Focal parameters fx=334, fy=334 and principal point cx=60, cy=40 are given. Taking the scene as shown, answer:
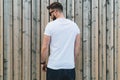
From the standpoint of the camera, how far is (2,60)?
5.14 meters

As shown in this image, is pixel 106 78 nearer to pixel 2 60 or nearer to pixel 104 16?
pixel 104 16

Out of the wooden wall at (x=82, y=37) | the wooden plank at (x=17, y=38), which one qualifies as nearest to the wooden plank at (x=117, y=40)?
the wooden wall at (x=82, y=37)

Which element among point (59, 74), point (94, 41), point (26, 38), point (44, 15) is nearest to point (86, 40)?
point (94, 41)

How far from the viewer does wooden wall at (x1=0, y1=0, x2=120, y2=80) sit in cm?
517

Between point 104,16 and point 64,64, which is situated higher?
point 104,16

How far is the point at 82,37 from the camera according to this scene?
5.55 meters

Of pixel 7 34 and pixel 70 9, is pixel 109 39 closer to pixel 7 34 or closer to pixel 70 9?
pixel 70 9

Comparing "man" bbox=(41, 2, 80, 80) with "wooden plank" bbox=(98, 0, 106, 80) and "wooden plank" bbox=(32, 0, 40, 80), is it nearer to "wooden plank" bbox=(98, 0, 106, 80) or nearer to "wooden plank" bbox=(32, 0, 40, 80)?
"wooden plank" bbox=(32, 0, 40, 80)

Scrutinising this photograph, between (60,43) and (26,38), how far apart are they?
3.16 feet

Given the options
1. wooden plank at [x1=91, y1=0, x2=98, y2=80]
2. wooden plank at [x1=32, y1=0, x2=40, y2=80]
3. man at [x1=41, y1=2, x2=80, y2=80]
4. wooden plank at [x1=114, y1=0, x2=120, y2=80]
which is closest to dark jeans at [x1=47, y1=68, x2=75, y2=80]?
man at [x1=41, y1=2, x2=80, y2=80]

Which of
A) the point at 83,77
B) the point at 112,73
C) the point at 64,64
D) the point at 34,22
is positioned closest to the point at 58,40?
the point at 64,64

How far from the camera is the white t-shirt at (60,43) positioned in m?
4.42

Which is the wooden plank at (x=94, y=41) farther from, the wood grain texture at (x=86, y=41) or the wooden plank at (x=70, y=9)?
the wooden plank at (x=70, y=9)

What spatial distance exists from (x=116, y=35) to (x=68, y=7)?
1.00m
